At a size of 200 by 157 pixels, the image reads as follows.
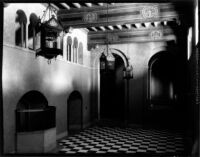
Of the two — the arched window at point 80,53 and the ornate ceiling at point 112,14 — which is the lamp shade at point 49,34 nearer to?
the ornate ceiling at point 112,14

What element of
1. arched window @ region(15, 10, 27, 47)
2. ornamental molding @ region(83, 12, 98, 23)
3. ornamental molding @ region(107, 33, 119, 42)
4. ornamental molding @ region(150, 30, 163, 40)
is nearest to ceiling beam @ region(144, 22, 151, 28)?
ornamental molding @ region(150, 30, 163, 40)

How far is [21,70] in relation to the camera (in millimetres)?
8117

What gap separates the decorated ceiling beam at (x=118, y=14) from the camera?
8750mm

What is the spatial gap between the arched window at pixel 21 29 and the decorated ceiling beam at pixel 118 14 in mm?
1667

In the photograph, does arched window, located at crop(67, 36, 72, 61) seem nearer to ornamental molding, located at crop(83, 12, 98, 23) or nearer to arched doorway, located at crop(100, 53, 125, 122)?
ornamental molding, located at crop(83, 12, 98, 23)

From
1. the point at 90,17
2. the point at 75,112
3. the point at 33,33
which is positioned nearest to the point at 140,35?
the point at 90,17

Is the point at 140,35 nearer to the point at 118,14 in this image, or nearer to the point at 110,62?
the point at 110,62

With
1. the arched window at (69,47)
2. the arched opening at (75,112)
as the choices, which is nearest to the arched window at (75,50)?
the arched window at (69,47)

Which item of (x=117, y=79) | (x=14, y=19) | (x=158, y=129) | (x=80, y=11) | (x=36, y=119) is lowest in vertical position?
(x=158, y=129)

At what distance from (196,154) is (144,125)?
7586mm

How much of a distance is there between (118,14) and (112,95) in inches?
377

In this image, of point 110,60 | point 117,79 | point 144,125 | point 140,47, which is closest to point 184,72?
point 140,47

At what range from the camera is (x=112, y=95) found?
1797 centimetres

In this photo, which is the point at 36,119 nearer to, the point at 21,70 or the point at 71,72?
the point at 21,70
